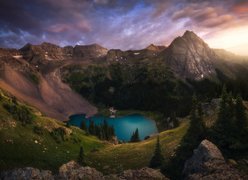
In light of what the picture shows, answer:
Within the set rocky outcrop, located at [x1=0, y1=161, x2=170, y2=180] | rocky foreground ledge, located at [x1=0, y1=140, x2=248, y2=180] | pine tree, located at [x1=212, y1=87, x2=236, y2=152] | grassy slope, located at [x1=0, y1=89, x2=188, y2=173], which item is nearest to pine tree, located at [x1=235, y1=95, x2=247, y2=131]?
pine tree, located at [x1=212, y1=87, x2=236, y2=152]

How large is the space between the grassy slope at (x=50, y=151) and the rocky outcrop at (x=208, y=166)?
106 ft

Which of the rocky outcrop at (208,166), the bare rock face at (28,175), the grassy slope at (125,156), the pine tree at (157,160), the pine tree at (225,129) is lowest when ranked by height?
the grassy slope at (125,156)

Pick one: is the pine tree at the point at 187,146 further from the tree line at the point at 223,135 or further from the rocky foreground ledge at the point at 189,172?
the rocky foreground ledge at the point at 189,172

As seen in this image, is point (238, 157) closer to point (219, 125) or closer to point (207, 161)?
point (207, 161)

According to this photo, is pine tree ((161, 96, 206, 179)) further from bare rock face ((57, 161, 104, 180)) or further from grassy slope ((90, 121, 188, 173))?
grassy slope ((90, 121, 188, 173))

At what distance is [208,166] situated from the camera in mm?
39406

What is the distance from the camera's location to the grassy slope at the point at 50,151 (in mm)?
69875

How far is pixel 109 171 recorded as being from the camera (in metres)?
73.8

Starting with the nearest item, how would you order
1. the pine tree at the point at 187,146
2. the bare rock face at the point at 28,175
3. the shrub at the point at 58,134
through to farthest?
the bare rock face at the point at 28,175
the pine tree at the point at 187,146
the shrub at the point at 58,134

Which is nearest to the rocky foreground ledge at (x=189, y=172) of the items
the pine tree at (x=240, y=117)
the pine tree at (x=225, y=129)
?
the pine tree at (x=225, y=129)

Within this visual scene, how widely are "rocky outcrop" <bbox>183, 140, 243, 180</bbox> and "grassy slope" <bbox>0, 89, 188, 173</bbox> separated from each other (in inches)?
1274

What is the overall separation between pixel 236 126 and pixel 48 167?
146 ft

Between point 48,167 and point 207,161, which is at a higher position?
point 207,161

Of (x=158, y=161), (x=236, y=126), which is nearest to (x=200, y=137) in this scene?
(x=236, y=126)
